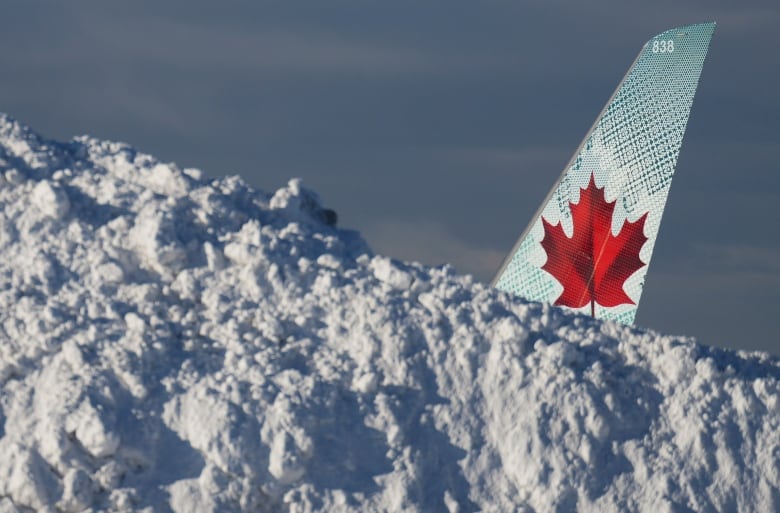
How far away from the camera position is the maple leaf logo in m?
20.9

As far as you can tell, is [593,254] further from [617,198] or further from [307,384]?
[307,384]

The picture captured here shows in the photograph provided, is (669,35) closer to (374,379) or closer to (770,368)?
(770,368)

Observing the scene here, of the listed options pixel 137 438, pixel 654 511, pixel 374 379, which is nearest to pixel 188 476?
pixel 137 438

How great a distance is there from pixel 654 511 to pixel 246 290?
12.7 ft

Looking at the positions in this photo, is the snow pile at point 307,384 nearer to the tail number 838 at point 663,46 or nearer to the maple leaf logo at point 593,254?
the maple leaf logo at point 593,254

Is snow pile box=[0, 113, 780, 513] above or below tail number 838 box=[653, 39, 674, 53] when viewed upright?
below

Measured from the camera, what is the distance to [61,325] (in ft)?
44.1

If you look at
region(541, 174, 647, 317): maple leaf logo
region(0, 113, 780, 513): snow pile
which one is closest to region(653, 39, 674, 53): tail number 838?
region(541, 174, 647, 317): maple leaf logo

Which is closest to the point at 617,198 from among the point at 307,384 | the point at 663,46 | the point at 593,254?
the point at 593,254

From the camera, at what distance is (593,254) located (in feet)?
69.8

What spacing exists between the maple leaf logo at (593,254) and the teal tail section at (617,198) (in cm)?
1

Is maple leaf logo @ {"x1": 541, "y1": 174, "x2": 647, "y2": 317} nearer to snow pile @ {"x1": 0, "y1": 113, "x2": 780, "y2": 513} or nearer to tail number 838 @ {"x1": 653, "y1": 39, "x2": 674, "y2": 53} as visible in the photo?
tail number 838 @ {"x1": 653, "y1": 39, "x2": 674, "y2": 53}

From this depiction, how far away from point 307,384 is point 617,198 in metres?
9.24

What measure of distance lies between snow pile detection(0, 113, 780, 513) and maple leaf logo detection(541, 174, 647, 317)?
19.5 feet
